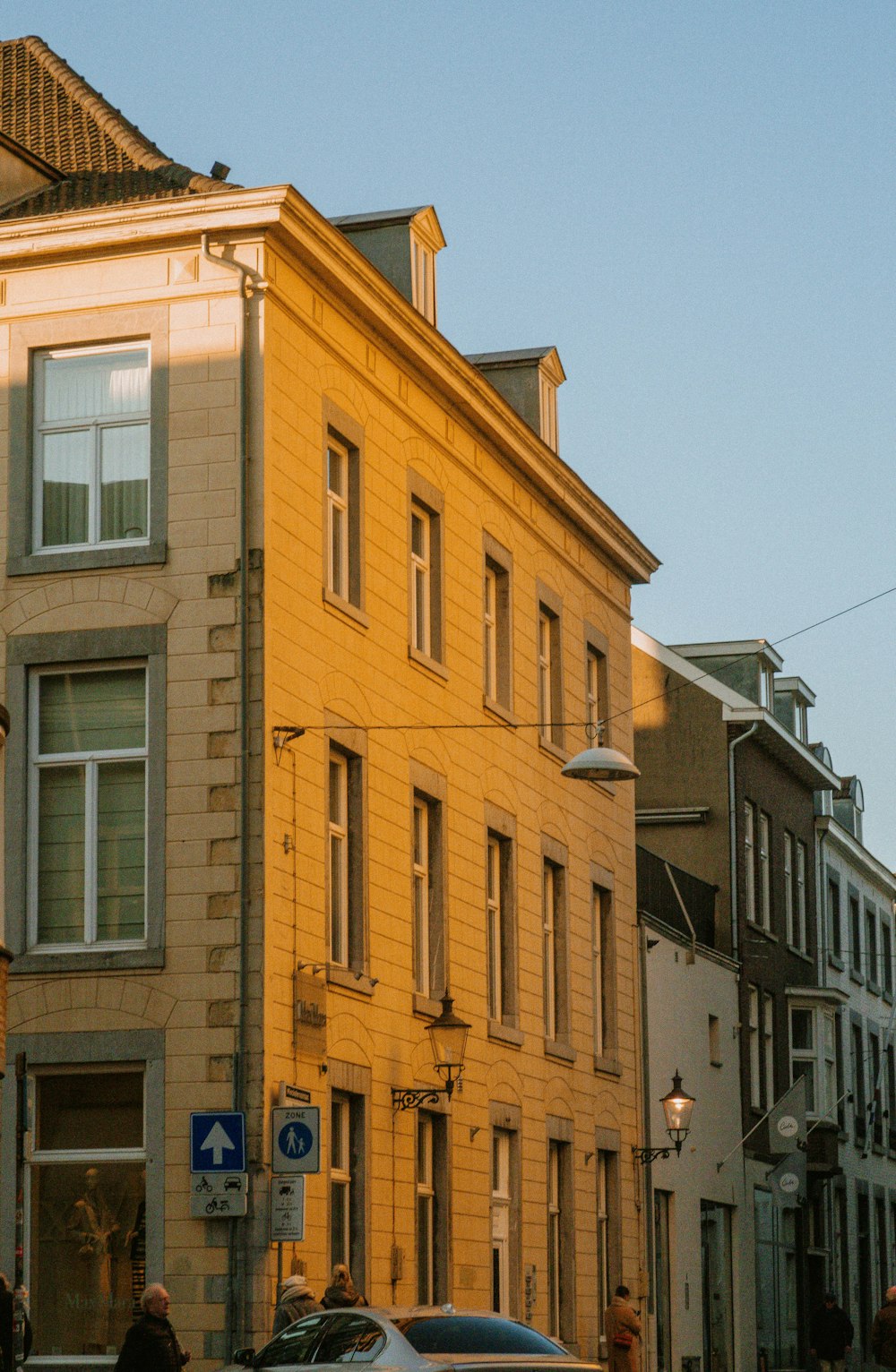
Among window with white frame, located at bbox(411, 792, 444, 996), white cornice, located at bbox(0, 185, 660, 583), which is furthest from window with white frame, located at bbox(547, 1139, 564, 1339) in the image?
white cornice, located at bbox(0, 185, 660, 583)

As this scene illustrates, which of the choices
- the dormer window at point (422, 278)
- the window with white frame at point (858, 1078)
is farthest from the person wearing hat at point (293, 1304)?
the window with white frame at point (858, 1078)

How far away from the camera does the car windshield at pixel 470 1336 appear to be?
15438 millimetres

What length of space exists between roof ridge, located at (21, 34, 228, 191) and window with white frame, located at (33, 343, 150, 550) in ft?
6.67

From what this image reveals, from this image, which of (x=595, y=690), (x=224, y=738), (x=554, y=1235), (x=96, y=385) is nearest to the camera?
(x=224, y=738)

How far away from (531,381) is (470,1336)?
19.5m

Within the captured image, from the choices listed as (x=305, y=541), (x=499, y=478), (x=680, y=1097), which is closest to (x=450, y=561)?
(x=499, y=478)

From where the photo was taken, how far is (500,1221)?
28.3 metres

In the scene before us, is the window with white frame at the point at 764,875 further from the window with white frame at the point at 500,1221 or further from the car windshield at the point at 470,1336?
the car windshield at the point at 470,1336

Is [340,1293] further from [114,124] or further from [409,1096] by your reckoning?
[114,124]

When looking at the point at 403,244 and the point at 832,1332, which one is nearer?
the point at 403,244

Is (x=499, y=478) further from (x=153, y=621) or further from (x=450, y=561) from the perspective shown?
(x=153, y=621)

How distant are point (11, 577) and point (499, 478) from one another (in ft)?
29.6

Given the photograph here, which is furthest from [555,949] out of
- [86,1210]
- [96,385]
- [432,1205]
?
[96,385]

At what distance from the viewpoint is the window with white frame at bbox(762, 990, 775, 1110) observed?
43.8 meters
